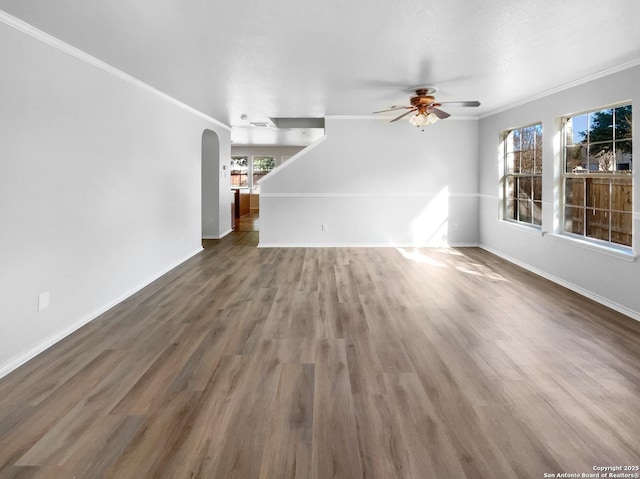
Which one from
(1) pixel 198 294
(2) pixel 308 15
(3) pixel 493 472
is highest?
(2) pixel 308 15

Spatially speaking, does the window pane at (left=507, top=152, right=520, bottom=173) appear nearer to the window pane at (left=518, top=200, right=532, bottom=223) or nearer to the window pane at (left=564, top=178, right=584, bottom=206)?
the window pane at (left=518, top=200, right=532, bottom=223)

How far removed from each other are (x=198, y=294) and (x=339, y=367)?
2362 mm

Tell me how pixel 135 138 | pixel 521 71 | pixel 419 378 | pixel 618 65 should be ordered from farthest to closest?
pixel 135 138 → pixel 521 71 → pixel 618 65 → pixel 419 378

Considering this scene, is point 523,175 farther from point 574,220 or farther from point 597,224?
point 597,224

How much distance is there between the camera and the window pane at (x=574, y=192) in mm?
4824

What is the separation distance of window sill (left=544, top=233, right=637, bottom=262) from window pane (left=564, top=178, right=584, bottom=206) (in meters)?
0.42

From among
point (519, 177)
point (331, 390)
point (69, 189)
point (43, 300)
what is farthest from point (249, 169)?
point (331, 390)

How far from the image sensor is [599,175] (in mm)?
4461

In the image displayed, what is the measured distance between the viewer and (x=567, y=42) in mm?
3352

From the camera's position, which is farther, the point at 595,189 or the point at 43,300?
the point at 595,189

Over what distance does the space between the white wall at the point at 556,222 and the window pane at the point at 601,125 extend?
0.14 metres

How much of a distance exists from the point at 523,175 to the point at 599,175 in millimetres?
1680

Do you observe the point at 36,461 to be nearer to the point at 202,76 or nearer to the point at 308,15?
the point at 308,15

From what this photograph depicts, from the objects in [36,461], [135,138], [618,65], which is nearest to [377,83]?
[618,65]
